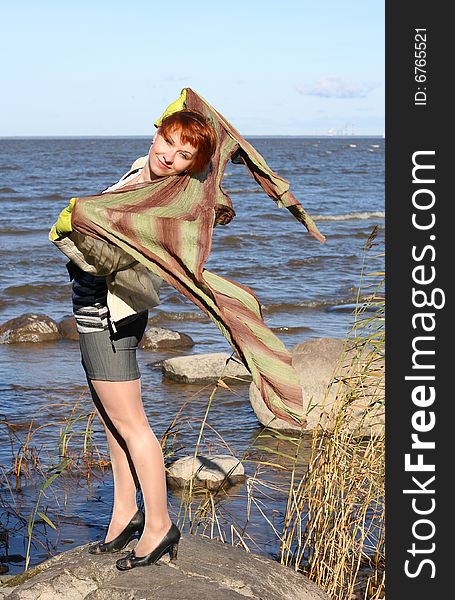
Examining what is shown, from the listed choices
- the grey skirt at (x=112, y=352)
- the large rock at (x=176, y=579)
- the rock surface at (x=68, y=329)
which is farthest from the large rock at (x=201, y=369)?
the grey skirt at (x=112, y=352)

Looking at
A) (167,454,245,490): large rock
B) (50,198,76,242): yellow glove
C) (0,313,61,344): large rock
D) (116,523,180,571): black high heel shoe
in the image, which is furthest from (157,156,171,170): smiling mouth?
(0,313,61,344): large rock

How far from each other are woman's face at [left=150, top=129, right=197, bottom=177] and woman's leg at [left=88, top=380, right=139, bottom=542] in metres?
0.98

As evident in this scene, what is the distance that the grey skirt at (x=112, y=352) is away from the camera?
3.87 metres

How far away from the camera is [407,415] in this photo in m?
4.01

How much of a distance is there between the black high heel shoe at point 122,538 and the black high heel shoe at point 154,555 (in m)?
0.15

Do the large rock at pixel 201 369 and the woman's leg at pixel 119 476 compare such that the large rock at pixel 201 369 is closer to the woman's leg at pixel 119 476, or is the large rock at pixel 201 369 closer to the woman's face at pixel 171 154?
the woman's leg at pixel 119 476

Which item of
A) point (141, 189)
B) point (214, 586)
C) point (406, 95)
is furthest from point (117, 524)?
point (406, 95)

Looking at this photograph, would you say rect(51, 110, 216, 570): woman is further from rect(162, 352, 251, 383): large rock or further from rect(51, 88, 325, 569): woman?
rect(162, 352, 251, 383): large rock

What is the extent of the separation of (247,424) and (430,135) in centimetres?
509

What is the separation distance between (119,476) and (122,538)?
0.31 metres

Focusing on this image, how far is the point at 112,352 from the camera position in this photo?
3871 mm

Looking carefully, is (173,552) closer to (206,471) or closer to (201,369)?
(206,471)

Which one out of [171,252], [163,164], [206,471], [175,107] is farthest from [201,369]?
[171,252]

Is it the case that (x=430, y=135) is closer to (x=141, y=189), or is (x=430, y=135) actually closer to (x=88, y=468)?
(x=141, y=189)
